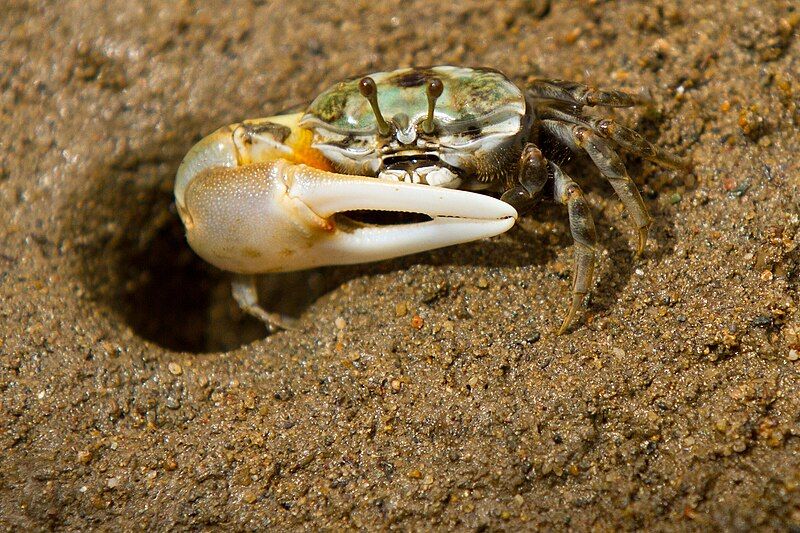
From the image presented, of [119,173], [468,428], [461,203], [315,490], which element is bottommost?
[315,490]

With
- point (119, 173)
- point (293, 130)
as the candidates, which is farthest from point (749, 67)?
point (119, 173)

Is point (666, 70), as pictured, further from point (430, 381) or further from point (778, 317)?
point (430, 381)

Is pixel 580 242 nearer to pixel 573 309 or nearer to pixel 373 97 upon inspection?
pixel 573 309

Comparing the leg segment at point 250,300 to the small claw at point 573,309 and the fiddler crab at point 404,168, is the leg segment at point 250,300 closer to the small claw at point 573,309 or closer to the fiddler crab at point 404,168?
the fiddler crab at point 404,168

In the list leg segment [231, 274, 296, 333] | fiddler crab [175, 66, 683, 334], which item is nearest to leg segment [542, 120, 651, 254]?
fiddler crab [175, 66, 683, 334]

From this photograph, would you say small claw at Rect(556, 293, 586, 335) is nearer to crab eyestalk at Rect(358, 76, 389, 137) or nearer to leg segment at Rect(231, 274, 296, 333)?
crab eyestalk at Rect(358, 76, 389, 137)

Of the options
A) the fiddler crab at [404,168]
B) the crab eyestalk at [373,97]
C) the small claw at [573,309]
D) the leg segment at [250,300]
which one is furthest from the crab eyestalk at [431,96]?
the leg segment at [250,300]
